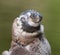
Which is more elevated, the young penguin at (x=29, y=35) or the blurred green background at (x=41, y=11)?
the young penguin at (x=29, y=35)

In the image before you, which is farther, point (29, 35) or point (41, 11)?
point (41, 11)

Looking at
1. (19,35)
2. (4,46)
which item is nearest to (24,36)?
(19,35)

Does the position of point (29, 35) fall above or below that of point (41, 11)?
above

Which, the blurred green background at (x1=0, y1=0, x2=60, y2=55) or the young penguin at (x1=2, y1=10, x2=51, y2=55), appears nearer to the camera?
the young penguin at (x1=2, y1=10, x2=51, y2=55)

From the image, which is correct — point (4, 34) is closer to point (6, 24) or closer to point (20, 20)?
point (6, 24)

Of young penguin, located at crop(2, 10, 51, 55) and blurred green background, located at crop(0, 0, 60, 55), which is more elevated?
young penguin, located at crop(2, 10, 51, 55)
